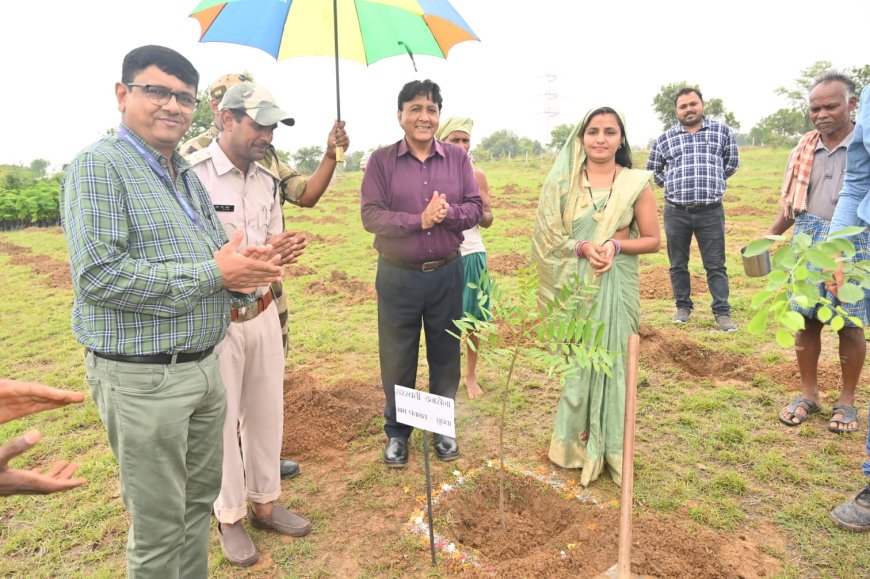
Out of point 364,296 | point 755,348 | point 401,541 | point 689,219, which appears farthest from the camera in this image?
point 364,296

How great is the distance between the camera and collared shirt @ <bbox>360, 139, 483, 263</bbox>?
3.01m

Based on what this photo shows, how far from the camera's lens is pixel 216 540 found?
2.76 meters

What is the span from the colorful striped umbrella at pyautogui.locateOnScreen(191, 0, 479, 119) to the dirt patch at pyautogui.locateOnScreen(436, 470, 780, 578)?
7.55 ft

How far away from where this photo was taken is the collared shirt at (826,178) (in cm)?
343

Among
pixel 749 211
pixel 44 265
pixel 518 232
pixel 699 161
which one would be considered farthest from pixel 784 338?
pixel 749 211

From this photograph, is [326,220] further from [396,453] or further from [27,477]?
[27,477]

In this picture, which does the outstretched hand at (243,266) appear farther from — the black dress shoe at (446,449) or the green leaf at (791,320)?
the black dress shoe at (446,449)

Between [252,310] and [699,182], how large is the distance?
4.68 meters

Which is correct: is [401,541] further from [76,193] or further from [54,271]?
[54,271]

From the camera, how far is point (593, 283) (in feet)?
9.67

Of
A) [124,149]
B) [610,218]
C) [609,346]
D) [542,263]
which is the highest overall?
[124,149]

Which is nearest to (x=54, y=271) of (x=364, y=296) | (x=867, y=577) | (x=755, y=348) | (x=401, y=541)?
(x=364, y=296)

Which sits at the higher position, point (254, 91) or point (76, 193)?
point (254, 91)

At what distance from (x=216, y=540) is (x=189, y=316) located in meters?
1.59
